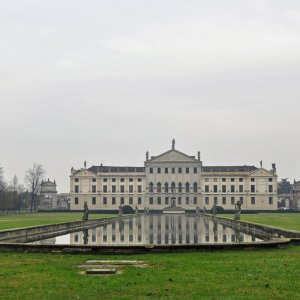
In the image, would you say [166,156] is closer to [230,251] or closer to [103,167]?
[103,167]

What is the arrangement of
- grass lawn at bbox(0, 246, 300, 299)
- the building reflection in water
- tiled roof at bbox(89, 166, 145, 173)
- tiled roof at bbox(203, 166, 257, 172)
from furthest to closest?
1. tiled roof at bbox(89, 166, 145, 173)
2. tiled roof at bbox(203, 166, 257, 172)
3. the building reflection in water
4. grass lawn at bbox(0, 246, 300, 299)

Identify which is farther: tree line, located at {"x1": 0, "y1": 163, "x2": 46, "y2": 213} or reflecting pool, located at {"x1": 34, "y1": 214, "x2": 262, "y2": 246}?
tree line, located at {"x1": 0, "y1": 163, "x2": 46, "y2": 213}

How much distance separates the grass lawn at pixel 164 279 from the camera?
8.06 metres

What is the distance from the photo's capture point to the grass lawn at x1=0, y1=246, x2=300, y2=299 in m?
8.06

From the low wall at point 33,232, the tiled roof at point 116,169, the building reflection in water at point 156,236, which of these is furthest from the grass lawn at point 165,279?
the tiled roof at point 116,169

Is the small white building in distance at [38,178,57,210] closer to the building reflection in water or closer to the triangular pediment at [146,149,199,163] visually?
the triangular pediment at [146,149,199,163]

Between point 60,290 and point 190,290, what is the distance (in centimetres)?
222

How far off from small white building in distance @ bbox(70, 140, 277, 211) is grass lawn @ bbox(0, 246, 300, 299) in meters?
91.8

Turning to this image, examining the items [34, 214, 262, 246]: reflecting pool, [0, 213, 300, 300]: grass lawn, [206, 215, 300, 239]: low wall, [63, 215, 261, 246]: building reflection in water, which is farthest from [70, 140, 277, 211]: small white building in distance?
[0, 213, 300, 300]: grass lawn

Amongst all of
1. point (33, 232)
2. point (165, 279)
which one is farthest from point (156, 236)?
point (165, 279)

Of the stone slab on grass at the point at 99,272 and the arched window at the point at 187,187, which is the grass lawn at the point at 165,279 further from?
the arched window at the point at 187,187

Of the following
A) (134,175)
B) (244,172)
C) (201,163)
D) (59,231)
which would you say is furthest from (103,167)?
(59,231)

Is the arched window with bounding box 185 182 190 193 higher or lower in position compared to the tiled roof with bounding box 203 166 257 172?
lower

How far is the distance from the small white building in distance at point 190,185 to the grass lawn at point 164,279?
91808 millimetres
